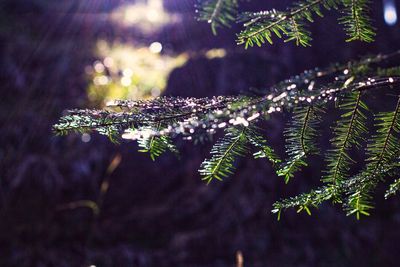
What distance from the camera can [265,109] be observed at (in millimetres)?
964

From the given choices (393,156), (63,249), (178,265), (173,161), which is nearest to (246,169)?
(173,161)

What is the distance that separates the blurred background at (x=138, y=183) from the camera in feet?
13.7

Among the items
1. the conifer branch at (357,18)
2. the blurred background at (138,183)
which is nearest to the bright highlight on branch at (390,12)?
the blurred background at (138,183)

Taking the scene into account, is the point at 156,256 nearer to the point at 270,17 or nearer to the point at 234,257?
the point at 234,257

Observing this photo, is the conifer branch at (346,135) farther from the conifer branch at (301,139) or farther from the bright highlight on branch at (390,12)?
the bright highlight on branch at (390,12)

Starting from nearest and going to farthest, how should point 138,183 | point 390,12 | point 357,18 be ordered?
point 357,18 < point 138,183 < point 390,12

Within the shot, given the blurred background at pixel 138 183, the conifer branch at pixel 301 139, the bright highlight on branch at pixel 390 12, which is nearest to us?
the conifer branch at pixel 301 139

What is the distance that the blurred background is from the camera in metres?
4.18

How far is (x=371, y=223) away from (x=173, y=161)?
8.38ft

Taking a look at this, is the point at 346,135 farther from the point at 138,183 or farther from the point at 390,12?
the point at 390,12

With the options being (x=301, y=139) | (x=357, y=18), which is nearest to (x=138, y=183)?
(x=301, y=139)

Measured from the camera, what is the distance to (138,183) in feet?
15.5

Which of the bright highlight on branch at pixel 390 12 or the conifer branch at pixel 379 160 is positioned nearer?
the conifer branch at pixel 379 160

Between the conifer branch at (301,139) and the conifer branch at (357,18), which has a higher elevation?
the conifer branch at (357,18)
